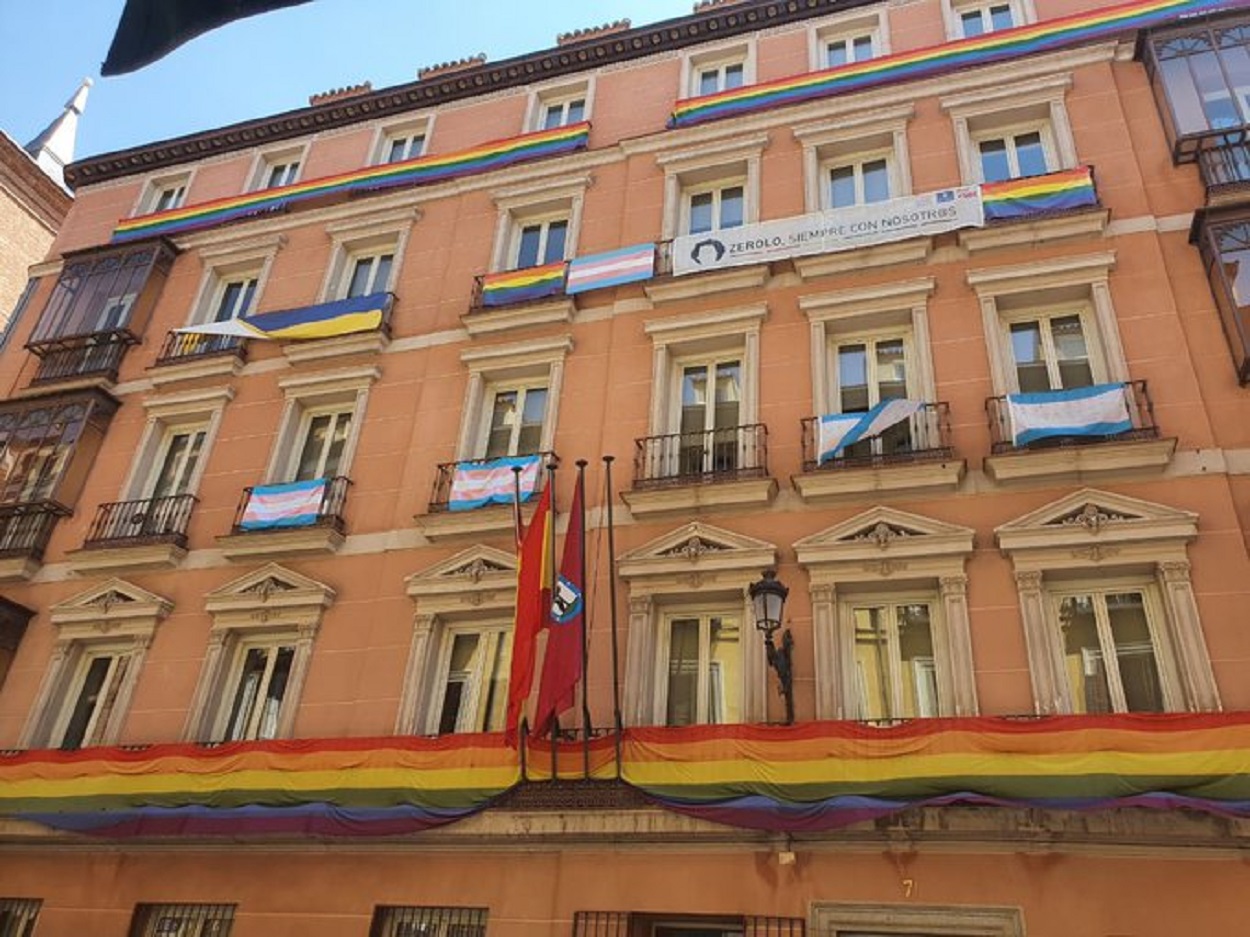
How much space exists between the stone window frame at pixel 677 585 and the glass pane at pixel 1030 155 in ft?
27.1

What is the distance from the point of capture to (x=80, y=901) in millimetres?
12438

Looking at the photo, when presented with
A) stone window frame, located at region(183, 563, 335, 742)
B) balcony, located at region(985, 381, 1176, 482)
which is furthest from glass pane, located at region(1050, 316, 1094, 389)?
stone window frame, located at region(183, 563, 335, 742)

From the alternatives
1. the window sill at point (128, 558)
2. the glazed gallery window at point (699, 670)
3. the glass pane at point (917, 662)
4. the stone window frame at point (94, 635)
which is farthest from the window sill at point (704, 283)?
the stone window frame at point (94, 635)

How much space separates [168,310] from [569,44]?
35.1ft

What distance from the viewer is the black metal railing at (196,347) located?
17.9m

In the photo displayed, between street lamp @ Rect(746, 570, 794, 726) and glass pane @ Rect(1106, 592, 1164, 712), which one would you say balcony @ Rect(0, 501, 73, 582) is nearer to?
street lamp @ Rect(746, 570, 794, 726)

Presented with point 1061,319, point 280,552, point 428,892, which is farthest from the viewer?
point 280,552

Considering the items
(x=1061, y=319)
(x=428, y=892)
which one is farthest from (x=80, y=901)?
(x=1061, y=319)

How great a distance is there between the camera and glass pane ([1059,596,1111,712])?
1042cm

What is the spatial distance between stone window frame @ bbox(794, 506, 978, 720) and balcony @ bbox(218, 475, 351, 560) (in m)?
7.66

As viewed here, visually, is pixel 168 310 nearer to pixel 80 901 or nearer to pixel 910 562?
pixel 80 901

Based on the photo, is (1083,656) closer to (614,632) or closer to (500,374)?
(614,632)

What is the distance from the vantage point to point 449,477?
1479 cm

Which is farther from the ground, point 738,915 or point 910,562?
point 910,562
